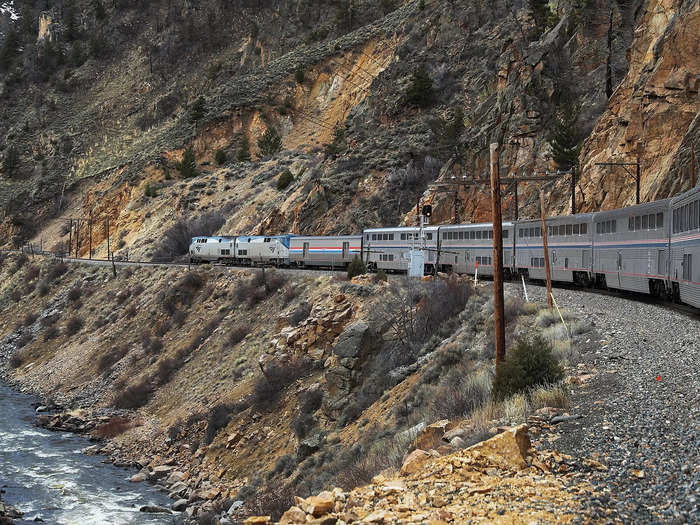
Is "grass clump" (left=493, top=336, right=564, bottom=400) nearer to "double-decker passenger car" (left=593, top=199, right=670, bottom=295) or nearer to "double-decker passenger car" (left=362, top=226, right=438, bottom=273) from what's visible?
"double-decker passenger car" (left=593, top=199, right=670, bottom=295)

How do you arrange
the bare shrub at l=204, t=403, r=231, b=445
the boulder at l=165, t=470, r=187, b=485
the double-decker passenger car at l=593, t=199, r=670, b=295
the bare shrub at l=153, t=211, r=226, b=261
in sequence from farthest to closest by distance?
the bare shrub at l=153, t=211, r=226, b=261 → the bare shrub at l=204, t=403, r=231, b=445 → the boulder at l=165, t=470, r=187, b=485 → the double-decker passenger car at l=593, t=199, r=670, b=295

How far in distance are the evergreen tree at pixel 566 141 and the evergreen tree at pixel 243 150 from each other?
4682 centimetres

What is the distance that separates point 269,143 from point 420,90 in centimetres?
2482

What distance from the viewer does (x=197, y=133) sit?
92.5 metres

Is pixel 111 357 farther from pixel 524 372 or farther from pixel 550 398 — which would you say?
pixel 550 398

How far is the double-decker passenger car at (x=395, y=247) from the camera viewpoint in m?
40.6

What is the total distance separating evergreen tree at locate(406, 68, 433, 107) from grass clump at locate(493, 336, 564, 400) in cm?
5730

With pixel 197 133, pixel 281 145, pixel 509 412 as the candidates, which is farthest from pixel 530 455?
pixel 197 133

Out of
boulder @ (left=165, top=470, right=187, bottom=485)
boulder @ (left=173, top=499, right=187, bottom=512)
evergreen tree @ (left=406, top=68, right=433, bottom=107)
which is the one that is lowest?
boulder @ (left=165, top=470, right=187, bottom=485)

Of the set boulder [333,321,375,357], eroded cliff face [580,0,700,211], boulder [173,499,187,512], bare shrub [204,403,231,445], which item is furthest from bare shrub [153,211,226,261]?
boulder [173,499,187,512]

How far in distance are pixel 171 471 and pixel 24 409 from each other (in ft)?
59.4

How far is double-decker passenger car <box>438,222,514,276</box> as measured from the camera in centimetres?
3516

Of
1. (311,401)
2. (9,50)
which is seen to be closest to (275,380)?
(311,401)

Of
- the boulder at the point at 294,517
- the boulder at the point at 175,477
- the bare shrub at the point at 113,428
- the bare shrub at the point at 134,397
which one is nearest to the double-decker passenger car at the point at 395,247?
the bare shrub at the point at 134,397
